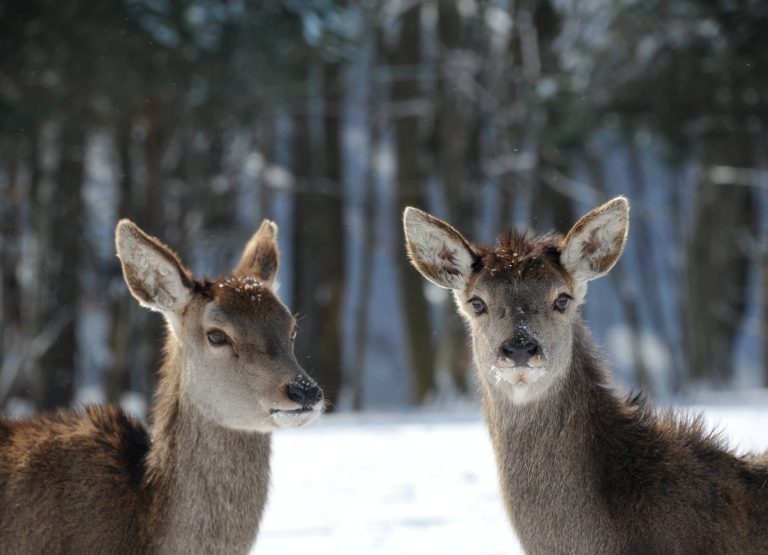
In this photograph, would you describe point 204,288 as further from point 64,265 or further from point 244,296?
point 64,265

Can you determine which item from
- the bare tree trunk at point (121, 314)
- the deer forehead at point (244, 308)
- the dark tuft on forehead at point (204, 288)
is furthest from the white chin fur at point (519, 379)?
the bare tree trunk at point (121, 314)

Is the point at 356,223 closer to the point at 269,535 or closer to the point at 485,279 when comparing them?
the point at 269,535

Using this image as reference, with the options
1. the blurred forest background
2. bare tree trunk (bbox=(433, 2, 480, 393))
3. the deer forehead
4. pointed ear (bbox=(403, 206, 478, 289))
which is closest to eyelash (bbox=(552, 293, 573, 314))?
pointed ear (bbox=(403, 206, 478, 289))

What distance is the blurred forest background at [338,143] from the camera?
16531 mm

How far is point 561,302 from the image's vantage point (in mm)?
6195

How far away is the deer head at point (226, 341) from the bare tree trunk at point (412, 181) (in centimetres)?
1502

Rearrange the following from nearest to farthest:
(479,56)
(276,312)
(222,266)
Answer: (276,312) < (479,56) < (222,266)

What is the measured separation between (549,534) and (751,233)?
75.4 ft

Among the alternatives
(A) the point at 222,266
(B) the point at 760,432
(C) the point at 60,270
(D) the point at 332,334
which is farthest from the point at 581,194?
(B) the point at 760,432

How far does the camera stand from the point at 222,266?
26219mm

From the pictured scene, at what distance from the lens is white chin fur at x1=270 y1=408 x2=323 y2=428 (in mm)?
6227

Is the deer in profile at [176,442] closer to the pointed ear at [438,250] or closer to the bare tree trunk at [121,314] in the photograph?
the pointed ear at [438,250]

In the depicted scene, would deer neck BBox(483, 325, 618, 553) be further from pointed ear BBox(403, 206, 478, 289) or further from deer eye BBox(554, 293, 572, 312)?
pointed ear BBox(403, 206, 478, 289)

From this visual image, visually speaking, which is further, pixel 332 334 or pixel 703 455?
pixel 332 334
